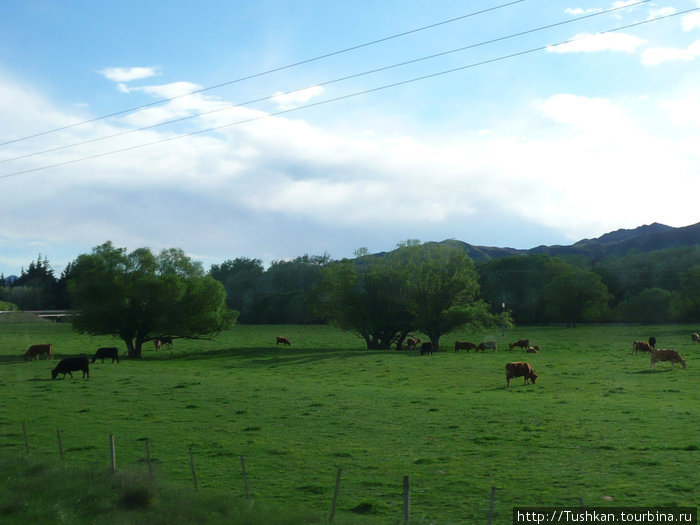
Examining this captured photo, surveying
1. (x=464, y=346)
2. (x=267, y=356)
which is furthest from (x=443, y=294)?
(x=267, y=356)

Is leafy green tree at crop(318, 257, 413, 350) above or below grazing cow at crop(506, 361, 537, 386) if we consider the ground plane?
above

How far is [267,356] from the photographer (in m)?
56.4

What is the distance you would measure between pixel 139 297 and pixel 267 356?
12883 millimetres

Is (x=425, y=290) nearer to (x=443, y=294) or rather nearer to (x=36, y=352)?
(x=443, y=294)

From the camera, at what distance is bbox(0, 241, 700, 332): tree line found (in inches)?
2717

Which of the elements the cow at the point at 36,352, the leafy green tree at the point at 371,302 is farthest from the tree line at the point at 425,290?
the cow at the point at 36,352

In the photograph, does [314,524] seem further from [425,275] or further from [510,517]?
[425,275]

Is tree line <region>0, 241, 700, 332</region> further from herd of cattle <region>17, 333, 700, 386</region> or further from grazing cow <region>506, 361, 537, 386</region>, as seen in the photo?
grazing cow <region>506, 361, 537, 386</region>

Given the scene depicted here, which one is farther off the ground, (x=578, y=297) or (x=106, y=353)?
(x=578, y=297)

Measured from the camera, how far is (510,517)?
11820mm

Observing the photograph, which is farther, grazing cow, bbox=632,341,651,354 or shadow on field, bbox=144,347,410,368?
grazing cow, bbox=632,341,651,354

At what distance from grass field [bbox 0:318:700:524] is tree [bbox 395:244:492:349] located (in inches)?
867

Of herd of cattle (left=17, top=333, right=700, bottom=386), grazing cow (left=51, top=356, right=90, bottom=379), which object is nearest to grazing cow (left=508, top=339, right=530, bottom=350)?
herd of cattle (left=17, top=333, right=700, bottom=386)

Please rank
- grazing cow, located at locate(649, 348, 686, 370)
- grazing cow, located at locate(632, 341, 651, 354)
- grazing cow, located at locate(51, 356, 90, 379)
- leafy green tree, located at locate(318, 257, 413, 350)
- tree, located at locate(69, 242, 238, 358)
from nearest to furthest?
grazing cow, located at locate(51, 356, 90, 379) → grazing cow, located at locate(649, 348, 686, 370) → grazing cow, located at locate(632, 341, 651, 354) → tree, located at locate(69, 242, 238, 358) → leafy green tree, located at locate(318, 257, 413, 350)
